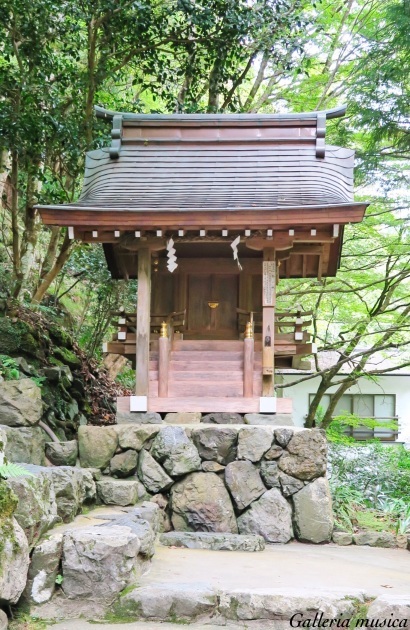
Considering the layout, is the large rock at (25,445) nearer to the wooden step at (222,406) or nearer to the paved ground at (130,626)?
the wooden step at (222,406)

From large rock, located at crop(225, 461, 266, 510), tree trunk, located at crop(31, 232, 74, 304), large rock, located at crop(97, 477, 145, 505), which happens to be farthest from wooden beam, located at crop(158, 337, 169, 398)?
tree trunk, located at crop(31, 232, 74, 304)

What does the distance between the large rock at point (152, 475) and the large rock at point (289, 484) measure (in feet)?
4.56

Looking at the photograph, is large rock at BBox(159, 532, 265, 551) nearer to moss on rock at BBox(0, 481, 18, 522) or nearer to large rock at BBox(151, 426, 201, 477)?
large rock at BBox(151, 426, 201, 477)

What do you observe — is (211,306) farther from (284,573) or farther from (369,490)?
(284,573)

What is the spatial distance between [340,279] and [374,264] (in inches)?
39.5

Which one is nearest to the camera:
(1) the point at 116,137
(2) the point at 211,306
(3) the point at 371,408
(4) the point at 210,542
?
(4) the point at 210,542

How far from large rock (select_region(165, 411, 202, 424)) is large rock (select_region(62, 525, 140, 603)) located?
11.4 feet

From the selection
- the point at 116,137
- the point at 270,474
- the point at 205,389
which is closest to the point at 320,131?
the point at 116,137

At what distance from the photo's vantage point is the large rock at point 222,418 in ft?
26.9

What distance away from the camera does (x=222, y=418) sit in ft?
26.9

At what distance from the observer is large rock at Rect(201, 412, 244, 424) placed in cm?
820

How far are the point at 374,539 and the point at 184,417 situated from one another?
2982 mm

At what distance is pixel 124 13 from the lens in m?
10.3

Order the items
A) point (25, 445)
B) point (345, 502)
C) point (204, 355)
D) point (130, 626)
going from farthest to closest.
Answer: point (345, 502), point (204, 355), point (25, 445), point (130, 626)
